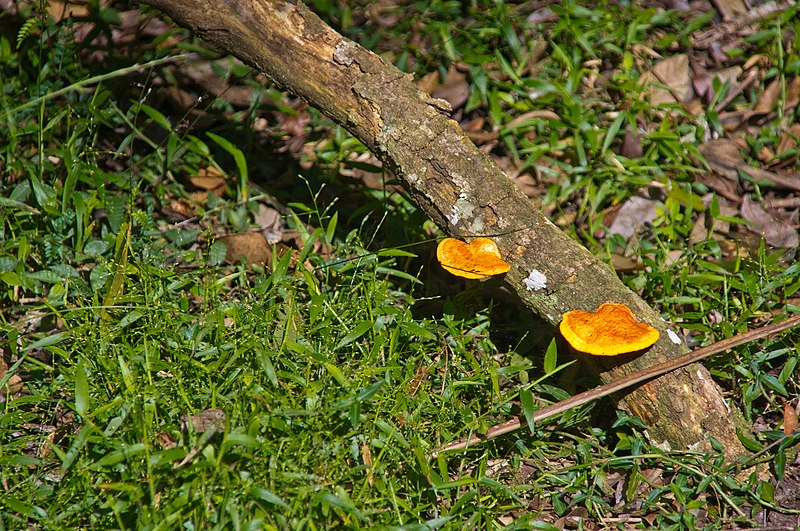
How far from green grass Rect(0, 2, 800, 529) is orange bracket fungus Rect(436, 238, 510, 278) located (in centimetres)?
34

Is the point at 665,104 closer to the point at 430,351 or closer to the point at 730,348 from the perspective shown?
the point at 730,348

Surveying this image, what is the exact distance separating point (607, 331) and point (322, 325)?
117 centimetres

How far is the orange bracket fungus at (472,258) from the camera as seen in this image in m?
2.85

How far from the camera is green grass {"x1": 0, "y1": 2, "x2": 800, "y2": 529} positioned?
8.24 feet

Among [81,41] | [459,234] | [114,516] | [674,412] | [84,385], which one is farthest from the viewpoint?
[81,41]

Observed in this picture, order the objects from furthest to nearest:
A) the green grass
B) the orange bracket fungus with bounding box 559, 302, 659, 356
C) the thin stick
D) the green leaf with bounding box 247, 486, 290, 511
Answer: the thin stick
the orange bracket fungus with bounding box 559, 302, 659, 356
the green grass
the green leaf with bounding box 247, 486, 290, 511

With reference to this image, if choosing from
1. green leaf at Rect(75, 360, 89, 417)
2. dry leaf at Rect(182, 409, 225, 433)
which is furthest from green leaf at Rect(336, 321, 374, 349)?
green leaf at Rect(75, 360, 89, 417)

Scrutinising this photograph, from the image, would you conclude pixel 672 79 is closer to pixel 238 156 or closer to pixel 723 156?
pixel 723 156

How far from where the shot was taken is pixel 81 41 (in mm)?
4410

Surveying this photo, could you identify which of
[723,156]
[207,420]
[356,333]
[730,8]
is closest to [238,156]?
[356,333]

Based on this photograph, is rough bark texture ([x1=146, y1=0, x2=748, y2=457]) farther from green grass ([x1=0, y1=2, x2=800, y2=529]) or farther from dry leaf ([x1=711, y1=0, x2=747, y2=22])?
dry leaf ([x1=711, y1=0, x2=747, y2=22])

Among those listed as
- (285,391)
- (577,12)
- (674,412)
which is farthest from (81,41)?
(674,412)

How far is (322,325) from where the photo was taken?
3.03 metres

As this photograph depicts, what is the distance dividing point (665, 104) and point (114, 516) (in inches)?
151
